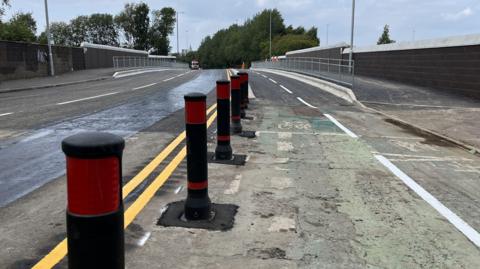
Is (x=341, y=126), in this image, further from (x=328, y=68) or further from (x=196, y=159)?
(x=328, y=68)

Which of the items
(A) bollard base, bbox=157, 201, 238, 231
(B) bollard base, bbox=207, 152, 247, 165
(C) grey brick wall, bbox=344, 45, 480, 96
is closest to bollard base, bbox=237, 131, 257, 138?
(B) bollard base, bbox=207, 152, 247, 165

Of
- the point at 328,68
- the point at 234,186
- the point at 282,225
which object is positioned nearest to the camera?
the point at 282,225

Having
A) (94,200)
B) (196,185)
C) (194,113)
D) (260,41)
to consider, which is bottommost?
(196,185)

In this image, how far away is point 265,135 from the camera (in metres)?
9.98

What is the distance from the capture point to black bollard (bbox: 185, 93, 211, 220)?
15.6ft

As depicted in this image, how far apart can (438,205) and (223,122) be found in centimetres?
316

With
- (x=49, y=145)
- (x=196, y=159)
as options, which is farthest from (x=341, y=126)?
(x=196, y=159)

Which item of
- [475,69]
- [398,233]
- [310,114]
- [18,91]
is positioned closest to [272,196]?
[398,233]

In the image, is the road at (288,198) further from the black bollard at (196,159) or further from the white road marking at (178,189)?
the black bollard at (196,159)

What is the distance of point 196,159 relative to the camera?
4.83m

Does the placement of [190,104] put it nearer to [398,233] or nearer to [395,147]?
[398,233]

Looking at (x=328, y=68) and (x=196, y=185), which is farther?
(x=328, y=68)

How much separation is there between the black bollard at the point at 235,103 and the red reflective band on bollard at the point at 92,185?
22.9 ft

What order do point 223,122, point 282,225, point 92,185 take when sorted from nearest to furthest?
1. point 92,185
2. point 282,225
3. point 223,122
